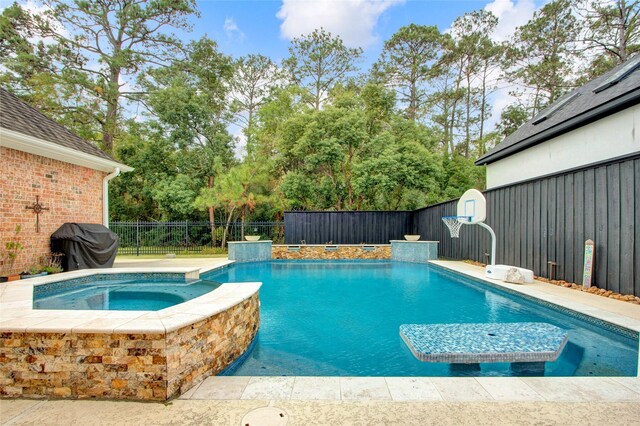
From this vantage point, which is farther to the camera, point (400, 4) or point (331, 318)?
point (400, 4)

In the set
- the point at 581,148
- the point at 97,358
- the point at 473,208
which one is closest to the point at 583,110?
the point at 581,148

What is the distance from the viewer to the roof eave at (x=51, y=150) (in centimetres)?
575

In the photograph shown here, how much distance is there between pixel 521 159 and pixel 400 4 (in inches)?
364

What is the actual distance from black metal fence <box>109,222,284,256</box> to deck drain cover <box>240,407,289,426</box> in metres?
12.3

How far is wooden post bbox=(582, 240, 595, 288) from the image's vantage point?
5320 millimetres

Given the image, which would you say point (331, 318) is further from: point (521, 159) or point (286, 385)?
point (521, 159)

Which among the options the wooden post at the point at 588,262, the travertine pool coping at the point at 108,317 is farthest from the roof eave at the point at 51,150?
the wooden post at the point at 588,262

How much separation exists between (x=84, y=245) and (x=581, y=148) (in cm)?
1163

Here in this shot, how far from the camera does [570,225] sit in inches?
232

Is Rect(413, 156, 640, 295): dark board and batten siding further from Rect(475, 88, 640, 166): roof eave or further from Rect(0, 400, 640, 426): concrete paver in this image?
Rect(0, 400, 640, 426): concrete paver

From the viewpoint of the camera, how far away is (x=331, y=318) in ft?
16.0

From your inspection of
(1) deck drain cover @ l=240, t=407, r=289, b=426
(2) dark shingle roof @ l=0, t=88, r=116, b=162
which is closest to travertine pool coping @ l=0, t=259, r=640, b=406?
(1) deck drain cover @ l=240, t=407, r=289, b=426

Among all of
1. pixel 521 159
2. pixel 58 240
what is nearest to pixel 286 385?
pixel 58 240

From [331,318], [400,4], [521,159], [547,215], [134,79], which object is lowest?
[331,318]
